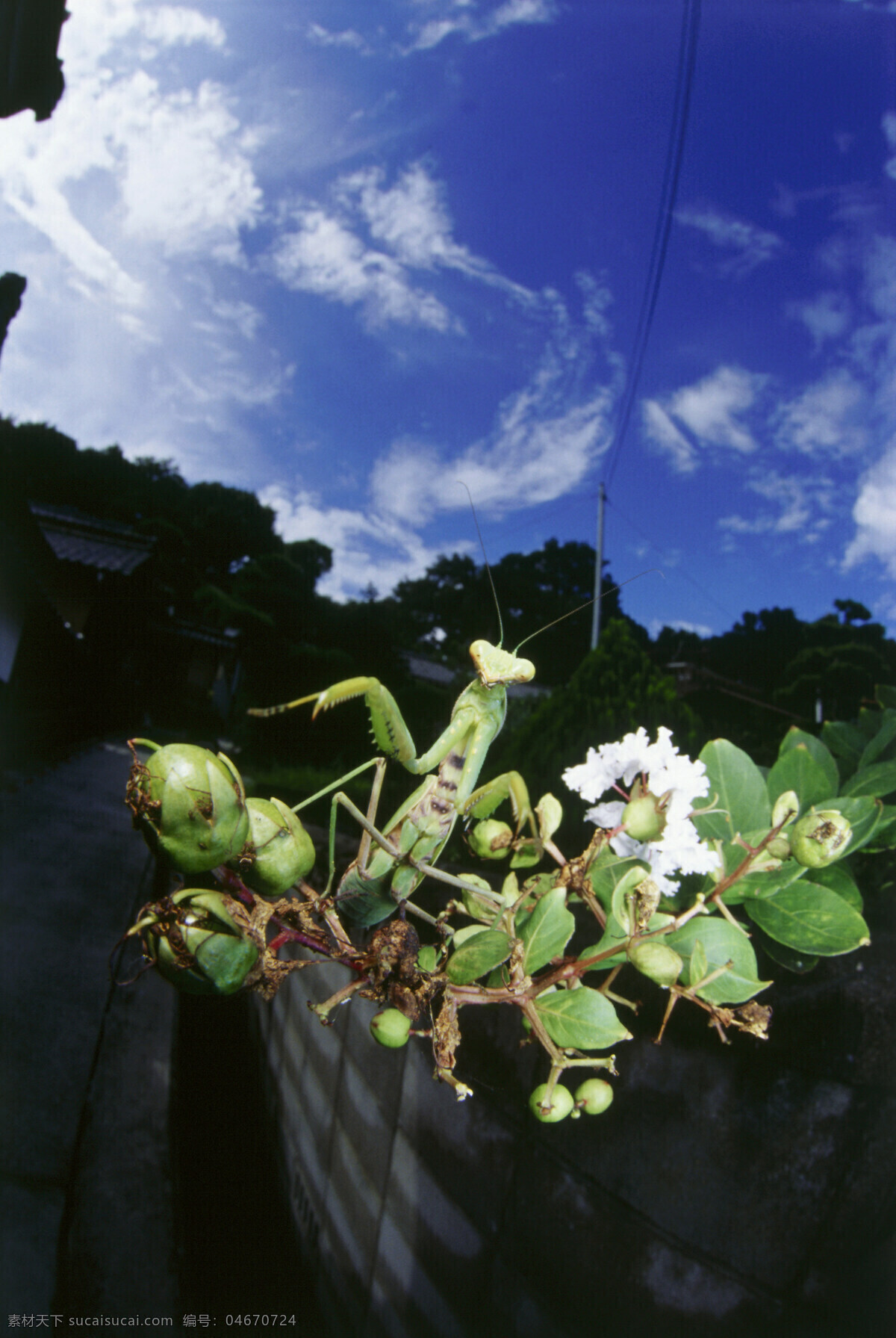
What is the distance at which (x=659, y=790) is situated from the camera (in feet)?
1.08

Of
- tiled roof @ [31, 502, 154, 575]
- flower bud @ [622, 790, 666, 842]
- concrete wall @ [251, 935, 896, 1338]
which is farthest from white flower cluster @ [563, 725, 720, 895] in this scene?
tiled roof @ [31, 502, 154, 575]

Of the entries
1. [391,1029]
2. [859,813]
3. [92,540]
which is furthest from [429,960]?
[92,540]

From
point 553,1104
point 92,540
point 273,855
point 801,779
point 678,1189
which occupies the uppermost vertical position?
point 92,540

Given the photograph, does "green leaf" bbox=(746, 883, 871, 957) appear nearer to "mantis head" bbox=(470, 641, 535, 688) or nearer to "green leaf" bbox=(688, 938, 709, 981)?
"green leaf" bbox=(688, 938, 709, 981)

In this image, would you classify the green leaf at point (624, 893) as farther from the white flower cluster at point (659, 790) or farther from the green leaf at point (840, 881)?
the green leaf at point (840, 881)

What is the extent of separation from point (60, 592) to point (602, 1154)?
39.8ft

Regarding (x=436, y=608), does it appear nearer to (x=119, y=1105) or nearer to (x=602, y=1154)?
(x=119, y=1105)

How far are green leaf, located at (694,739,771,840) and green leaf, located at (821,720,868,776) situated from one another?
254 mm

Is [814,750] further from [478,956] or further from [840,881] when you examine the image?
[478,956]

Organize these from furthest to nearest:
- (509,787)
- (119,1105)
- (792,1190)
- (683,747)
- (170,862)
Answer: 1. (119,1105)
2. (683,747)
3. (792,1190)
4. (509,787)
5. (170,862)

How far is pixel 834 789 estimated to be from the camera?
491mm

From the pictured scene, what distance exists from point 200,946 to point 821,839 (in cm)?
31

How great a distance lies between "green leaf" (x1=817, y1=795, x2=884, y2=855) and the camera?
0.42 meters

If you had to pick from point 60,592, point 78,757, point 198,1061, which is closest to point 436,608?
point 198,1061
